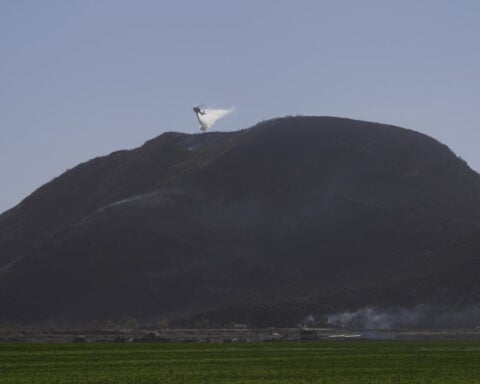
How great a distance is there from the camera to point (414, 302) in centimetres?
16338

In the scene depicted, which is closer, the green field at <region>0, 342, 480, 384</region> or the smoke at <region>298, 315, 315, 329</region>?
the green field at <region>0, 342, 480, 384</region>

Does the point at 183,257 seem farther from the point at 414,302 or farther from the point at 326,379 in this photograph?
the point at 326,379

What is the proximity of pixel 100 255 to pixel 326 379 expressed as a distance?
146 meters

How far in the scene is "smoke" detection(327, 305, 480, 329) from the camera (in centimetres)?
15338

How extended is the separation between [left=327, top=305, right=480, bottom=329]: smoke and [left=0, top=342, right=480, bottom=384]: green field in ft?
217

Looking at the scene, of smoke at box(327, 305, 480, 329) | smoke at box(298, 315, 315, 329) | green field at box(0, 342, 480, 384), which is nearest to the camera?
green field at box(0, 342, 480, 384)

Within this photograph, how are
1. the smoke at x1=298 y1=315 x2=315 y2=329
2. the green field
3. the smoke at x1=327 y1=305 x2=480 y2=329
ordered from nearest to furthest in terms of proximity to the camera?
1. the green field
2. the smoke at x1=298 y1=315 x2=315 y2=329
3. the smoke at x1=327 y1=305 x2=480 y2=329

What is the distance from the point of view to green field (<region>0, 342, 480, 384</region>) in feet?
168

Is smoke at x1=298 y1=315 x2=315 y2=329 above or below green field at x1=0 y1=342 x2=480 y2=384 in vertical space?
above

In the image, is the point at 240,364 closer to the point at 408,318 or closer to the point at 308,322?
the point at 308,322

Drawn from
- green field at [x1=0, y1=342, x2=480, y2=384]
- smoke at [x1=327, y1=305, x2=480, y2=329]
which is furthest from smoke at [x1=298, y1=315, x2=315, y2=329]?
green field at [x1=0, y1=342, x2=480, y2=384]

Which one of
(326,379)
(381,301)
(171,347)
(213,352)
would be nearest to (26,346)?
(171,347)

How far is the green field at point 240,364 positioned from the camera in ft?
168

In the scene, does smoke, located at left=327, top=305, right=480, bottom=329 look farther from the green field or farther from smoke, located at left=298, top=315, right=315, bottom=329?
the green field
